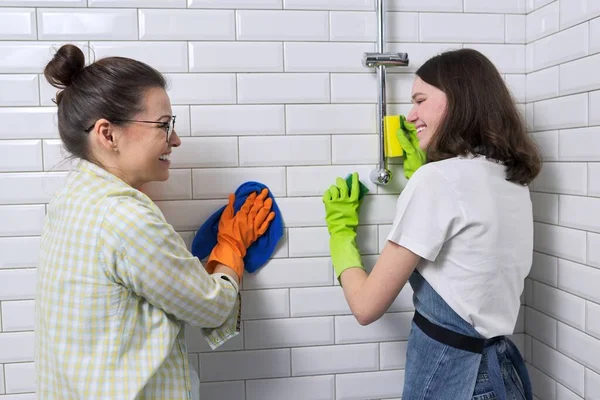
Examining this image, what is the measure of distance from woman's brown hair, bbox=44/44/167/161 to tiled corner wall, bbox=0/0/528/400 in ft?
0.87

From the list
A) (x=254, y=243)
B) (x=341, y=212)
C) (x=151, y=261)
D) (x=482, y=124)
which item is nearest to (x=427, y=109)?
(x=482, y=124)

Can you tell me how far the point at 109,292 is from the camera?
3.39 ft

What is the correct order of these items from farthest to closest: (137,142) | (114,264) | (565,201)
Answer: (565,201)
(137,142)
(114,264)

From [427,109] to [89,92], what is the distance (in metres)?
0.73

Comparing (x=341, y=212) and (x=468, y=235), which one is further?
(x=341, y=212)

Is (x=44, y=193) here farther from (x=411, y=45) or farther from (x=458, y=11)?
(x=458, y=11)

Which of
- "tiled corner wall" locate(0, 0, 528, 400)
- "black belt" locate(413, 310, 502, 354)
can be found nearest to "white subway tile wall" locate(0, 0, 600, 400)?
"tiled corner wall" locate(0, 0, 528, 400)

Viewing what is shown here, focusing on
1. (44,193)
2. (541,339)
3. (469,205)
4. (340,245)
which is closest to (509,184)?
(469,205)

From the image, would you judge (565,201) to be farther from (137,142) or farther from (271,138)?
(137,142)

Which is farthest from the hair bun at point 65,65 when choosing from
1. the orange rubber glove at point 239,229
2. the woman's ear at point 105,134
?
the orange rubber glove at point 239,229

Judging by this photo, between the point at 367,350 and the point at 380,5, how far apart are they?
3.06ft

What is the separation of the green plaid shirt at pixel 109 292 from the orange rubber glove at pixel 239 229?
25 cm

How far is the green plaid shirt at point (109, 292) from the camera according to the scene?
102cm

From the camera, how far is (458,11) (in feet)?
4.93
